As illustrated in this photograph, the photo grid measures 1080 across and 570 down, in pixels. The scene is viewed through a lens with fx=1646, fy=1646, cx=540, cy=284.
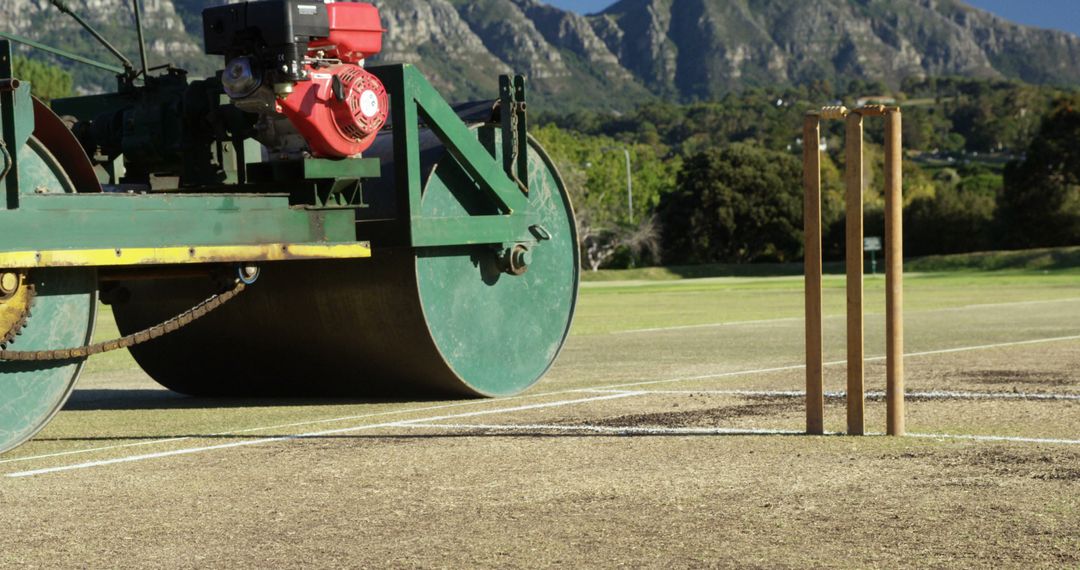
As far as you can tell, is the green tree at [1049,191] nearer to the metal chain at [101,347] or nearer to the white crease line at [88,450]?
the metal chain at [101,347]

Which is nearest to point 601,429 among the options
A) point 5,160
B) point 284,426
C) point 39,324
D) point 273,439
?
point 273,439

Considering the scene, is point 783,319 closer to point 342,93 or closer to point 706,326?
point 706,326

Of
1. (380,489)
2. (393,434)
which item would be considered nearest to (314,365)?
(393,434)

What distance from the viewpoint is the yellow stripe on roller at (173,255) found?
29.7ft

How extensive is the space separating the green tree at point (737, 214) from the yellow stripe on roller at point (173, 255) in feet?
262

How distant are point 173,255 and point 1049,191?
260 feet

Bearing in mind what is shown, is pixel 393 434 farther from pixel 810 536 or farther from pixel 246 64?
pixel 810 536

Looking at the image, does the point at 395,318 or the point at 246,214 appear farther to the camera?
the point at 395,318

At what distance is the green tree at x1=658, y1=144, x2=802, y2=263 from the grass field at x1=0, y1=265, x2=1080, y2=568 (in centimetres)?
7691

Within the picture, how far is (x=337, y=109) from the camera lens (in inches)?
437

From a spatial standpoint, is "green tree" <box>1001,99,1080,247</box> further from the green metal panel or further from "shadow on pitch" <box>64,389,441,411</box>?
the green metal panel

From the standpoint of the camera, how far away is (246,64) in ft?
34.5

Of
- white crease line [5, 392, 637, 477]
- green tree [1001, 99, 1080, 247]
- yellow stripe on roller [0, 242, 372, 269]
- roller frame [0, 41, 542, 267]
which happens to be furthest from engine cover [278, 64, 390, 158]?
green tree [1001, 99, 1080, 247]

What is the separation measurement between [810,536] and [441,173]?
6.31 m
